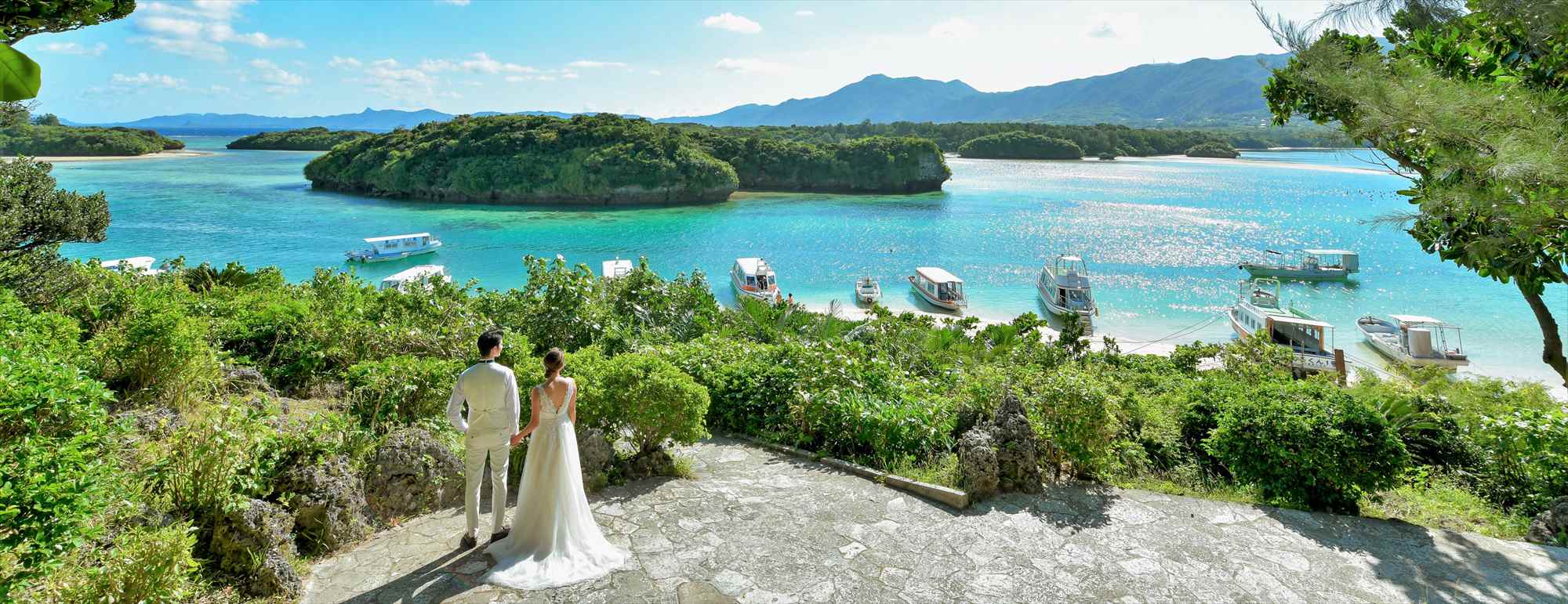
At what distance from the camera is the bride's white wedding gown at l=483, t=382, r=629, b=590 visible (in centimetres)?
450

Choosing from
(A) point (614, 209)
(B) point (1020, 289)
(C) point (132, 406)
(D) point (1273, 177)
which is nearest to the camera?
(C) point (132, 406)

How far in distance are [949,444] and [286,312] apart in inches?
291

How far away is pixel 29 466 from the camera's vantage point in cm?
300

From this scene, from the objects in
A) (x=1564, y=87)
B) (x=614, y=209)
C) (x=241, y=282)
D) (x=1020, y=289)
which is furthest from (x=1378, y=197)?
(x=241, y=282)

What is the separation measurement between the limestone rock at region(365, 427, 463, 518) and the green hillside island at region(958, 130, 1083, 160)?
435 ft

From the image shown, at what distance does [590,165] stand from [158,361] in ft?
225

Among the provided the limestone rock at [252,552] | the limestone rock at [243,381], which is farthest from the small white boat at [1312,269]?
the limestone rock at [252,552]

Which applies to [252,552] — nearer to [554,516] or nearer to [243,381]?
[554,516]

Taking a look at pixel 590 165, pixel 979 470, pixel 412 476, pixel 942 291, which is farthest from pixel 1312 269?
pixel 590 165

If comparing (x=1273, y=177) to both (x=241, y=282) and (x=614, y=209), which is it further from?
(x=241, y=282)

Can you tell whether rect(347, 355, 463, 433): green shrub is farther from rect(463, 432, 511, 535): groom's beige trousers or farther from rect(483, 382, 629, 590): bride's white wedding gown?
rect(483, 382, 629, 590): bride's white wedding gown

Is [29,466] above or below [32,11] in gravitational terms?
below

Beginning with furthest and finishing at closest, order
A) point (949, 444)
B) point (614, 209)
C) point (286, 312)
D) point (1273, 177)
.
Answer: point (1273, 177), point (614, 209), point (286, 312), point (949, 444)

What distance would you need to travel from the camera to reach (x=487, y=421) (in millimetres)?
4707
